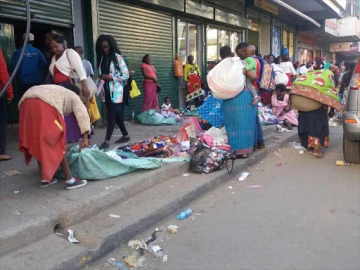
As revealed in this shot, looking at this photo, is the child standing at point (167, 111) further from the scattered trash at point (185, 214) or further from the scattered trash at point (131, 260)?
the scattered trash at point (131, 260)

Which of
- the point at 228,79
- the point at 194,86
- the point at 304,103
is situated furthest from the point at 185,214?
the point at 194,86

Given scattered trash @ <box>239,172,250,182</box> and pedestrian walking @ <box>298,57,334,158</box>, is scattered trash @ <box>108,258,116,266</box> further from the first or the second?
pedestrian walking @ <box>298,57,334,158</box>

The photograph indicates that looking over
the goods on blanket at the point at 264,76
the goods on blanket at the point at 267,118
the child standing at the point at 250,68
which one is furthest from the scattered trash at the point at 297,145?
the child standing at the point at 250,68

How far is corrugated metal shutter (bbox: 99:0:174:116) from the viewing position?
8.74 metres

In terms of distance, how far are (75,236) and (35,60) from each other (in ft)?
14.4

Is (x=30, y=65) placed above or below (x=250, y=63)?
above

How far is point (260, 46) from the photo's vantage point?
59.4 ft

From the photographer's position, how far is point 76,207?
3.38 m

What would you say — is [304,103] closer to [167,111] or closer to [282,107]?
[282,107]

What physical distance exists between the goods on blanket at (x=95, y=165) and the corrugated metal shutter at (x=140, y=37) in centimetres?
479

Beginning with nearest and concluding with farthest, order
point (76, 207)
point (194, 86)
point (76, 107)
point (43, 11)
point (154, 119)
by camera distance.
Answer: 1. point (76, 207)
2. point (76, 107)
3. point (43, 11)
4. point (154, 119)
5. point (194, 86)

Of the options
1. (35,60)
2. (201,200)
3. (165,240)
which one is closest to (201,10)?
(35,60)

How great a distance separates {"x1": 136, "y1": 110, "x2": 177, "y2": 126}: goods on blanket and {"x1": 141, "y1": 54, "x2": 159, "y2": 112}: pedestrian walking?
1.74 ft

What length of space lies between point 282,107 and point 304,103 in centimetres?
281
